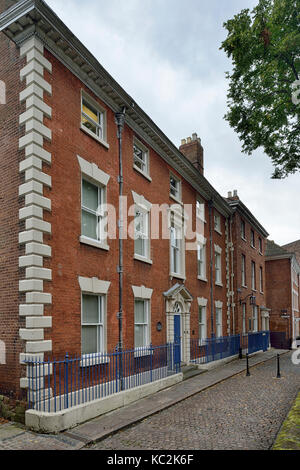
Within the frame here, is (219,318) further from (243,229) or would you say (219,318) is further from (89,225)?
(89,225)

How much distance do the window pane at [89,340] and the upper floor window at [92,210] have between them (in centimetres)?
265

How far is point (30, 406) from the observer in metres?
8.27

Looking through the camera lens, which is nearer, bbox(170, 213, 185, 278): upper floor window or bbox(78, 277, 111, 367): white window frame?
bbox(78, 277, 111, 367): white window frame

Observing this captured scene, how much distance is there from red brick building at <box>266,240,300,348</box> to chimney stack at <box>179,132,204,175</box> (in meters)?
18.5

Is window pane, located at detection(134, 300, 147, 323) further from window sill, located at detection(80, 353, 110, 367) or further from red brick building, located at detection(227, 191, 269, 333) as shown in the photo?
red brick building, located at detection(227, 191, 269, 333)

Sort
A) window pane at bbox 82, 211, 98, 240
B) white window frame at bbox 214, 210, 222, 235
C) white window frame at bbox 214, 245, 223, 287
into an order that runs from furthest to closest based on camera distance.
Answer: white window frame at bbox 214, 210, 222, 235, white window frame at bbox 214, 245, 223, 287, window pane at bbox 82, 211, 98, 240

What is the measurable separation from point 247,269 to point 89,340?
1868cm

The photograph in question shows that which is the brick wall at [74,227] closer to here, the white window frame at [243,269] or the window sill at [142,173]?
the window sill at [142,173]

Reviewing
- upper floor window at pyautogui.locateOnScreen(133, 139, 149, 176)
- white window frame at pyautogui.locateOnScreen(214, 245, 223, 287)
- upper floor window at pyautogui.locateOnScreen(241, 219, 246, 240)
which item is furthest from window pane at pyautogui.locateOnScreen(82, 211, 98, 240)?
upper floor window at pyautogui.locateOnScreen(241, 219, 246, 240)

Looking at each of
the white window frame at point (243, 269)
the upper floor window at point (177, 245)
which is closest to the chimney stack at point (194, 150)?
the upper floor window at point (177, 245)

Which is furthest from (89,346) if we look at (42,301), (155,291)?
(155,291)

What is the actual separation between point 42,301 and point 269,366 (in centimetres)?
1487

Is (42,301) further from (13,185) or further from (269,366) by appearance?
(269,366)

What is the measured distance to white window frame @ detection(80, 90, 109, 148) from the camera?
448 inches
